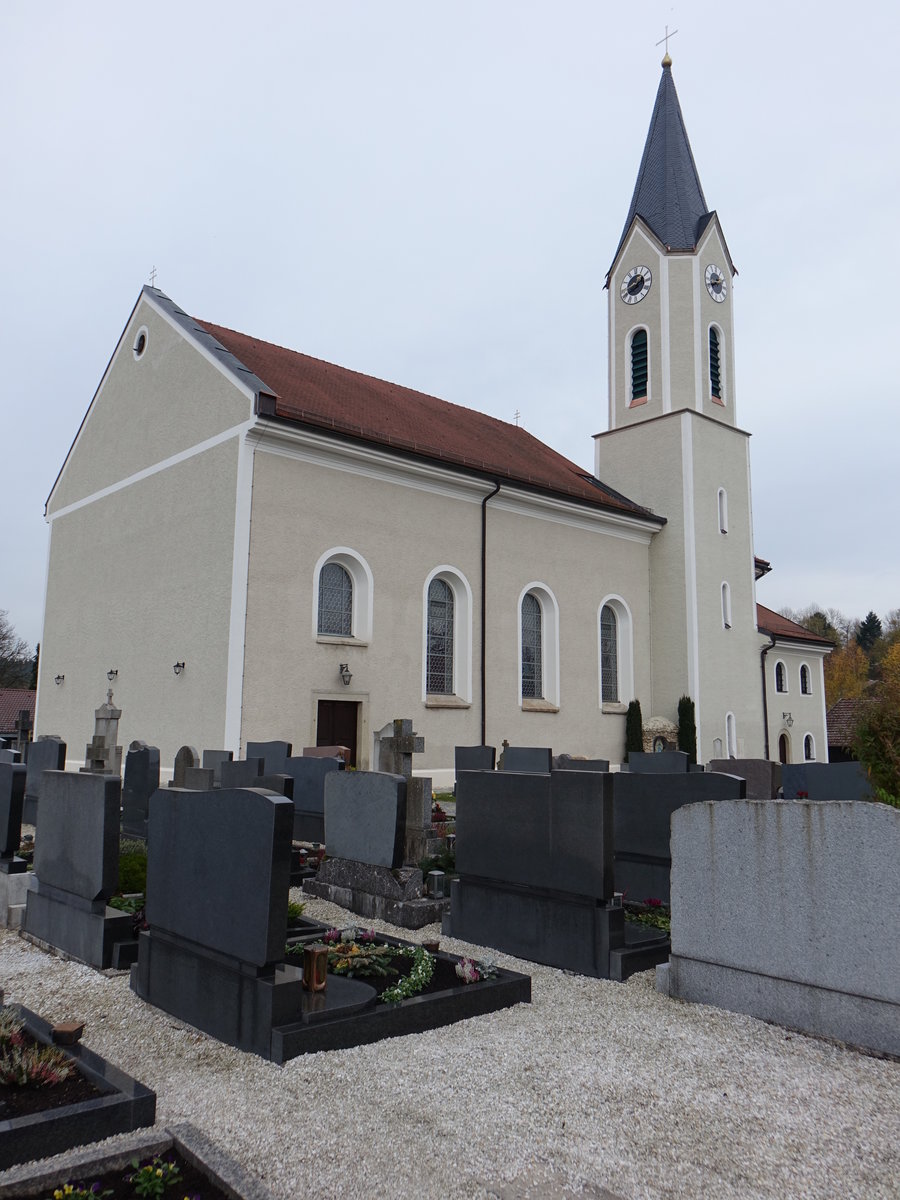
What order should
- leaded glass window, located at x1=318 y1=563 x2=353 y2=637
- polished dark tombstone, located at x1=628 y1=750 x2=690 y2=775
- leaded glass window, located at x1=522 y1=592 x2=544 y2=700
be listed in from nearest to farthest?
1. polished dark tombstone, located at x1=628 y1=750 x2=690 y2=775
2. leaded glass window, located at x1=318 y1=563 x2=353 y2=637
3. leaded glass window, located at x1=522 y1=592 x2=544 y2=700

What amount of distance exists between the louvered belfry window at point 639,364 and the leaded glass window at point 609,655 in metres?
6.32

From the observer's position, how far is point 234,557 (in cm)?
1466

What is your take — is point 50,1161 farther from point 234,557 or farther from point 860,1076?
point 234,557

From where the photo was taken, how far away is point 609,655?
70.3 ft

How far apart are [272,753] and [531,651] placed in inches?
342

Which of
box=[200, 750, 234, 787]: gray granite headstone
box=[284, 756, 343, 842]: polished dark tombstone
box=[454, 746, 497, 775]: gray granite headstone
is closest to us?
box=[284, 756, 343, 842]: polished dark tombstone

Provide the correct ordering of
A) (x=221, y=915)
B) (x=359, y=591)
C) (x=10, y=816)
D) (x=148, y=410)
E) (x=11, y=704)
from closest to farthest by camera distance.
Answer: (x=221, y=915), (x=10, y=816), (x=359, y=591), (x=148, y=410), (x=11, y=704)

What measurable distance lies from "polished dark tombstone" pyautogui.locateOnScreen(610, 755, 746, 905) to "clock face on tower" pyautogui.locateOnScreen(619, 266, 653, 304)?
63.5ft

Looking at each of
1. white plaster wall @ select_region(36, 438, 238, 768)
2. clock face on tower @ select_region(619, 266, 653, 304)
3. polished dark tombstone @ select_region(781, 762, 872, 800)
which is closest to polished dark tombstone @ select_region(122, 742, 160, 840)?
white plaster wall @ select_region(36, 438, 238, 768)

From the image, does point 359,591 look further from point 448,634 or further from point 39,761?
point 39,761

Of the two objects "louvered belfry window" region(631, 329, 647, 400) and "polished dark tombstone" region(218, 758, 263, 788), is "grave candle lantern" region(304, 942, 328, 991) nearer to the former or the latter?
"polished dark tombstone" region(218, 758, 263, 788)

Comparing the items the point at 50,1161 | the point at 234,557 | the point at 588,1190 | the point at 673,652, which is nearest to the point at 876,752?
the point at 588,1190

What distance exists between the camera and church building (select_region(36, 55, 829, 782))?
A: 15227mm

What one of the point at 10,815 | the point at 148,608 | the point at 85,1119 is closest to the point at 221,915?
the point at 85,1119
